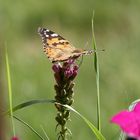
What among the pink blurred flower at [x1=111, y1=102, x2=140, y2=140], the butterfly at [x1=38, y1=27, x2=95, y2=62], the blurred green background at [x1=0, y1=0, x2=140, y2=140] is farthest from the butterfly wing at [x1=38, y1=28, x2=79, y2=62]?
the blurred green background at [x1=0, y1=0, x2=140, y2=140]

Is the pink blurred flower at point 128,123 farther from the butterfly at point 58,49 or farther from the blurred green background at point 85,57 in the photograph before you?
the blurred green background at point 85,57

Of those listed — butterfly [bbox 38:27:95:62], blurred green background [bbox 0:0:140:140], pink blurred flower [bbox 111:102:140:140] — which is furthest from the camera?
blurred green background [bbox 0:0:140:140]

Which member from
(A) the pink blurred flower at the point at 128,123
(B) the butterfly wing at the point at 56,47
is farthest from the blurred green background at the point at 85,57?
(A) the pink blurred flower at the point at 128,123

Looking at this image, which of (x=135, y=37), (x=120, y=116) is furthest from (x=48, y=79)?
(x=120, y=116)

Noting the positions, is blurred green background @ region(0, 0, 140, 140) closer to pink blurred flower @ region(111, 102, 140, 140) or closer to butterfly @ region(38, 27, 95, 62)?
butterfly @ region(38, 27, 95, 62)

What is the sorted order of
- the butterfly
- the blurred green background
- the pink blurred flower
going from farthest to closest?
1. the blurred green background
2. the butterfly
3. the pink blurred flower

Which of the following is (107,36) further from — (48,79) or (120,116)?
(120,116)

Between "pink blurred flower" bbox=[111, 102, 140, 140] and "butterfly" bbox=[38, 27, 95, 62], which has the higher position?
"butterfly" bbox=[38, 27, 95, 62]
